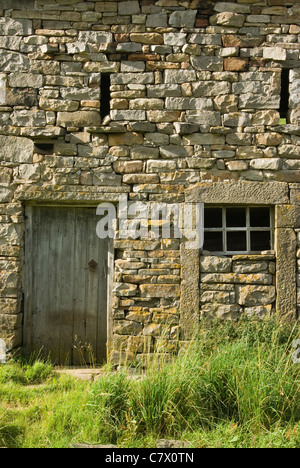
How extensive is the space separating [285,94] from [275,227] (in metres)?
1.83

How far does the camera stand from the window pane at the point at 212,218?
17.6ft

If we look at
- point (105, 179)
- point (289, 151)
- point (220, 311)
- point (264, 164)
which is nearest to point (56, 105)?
point (105, 179)

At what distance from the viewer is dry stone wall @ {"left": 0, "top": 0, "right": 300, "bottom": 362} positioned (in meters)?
4.94

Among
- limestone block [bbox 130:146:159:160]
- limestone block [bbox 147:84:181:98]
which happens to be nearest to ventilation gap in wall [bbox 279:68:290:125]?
limestone block [bbox 147:84:181:98]

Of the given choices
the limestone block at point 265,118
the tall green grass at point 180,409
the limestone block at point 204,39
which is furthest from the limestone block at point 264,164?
the tall green grass at point 180,409

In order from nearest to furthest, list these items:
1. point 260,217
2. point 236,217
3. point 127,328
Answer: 1. point 127,328
2. point 260,217
3. point 236,217

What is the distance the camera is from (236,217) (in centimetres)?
552

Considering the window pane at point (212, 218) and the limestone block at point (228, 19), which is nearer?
the limestone block at point (228, 19)

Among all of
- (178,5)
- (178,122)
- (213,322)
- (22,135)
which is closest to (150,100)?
(178,122)

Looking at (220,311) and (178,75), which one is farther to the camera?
(178,75)

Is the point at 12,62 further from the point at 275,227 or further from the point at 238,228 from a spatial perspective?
the point at 275,227

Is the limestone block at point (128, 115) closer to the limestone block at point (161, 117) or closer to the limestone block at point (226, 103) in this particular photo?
the limestone block at point (161, 117)
